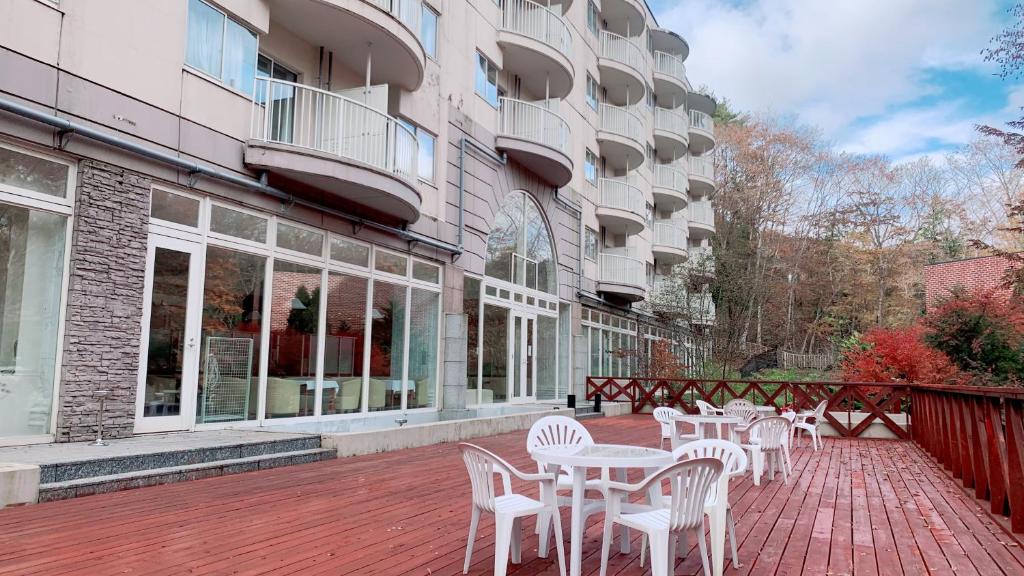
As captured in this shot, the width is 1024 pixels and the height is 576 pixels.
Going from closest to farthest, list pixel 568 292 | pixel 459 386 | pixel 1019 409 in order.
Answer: pixel 1019 409
pixel 459 386
pixel 568 292

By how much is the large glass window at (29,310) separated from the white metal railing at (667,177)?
2400 cm

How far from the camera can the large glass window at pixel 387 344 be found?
1227cm

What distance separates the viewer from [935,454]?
408 inches

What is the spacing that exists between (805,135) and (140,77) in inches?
1291

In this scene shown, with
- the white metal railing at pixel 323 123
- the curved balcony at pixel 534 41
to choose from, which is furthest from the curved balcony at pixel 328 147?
the curved balcony at pixel 534 41

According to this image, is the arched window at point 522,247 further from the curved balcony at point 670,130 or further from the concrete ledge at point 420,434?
the curved balcony at point 670,130

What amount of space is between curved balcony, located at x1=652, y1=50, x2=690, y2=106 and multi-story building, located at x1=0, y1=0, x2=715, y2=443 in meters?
10.7

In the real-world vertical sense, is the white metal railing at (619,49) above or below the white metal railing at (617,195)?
above

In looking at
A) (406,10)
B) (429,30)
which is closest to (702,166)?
(429,30)

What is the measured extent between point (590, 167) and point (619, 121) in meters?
2.14

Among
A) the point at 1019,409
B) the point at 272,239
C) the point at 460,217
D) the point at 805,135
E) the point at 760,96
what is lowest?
the point at 1019,409

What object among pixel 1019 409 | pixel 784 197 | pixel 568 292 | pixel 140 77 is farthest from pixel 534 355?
pixel 784 197

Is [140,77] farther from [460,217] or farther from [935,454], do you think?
[935,454]

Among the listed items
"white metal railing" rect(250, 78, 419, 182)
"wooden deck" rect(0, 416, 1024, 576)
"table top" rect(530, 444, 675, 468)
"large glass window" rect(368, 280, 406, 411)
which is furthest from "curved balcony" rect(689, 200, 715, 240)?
"table top" rect(530, 444, 675, 468)
